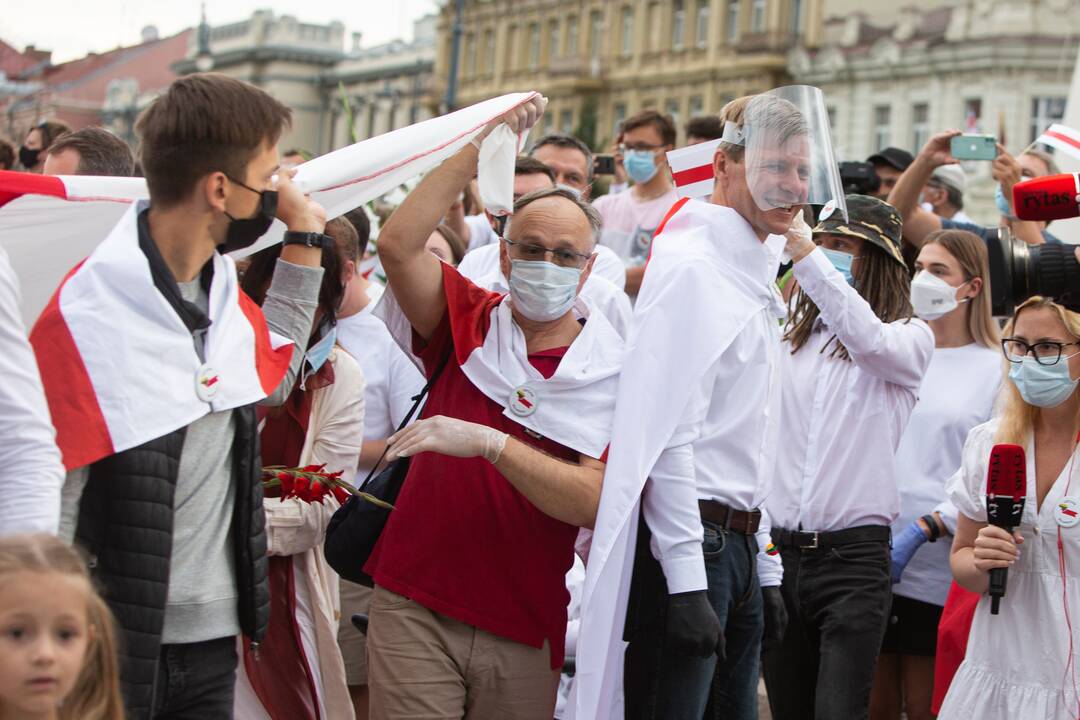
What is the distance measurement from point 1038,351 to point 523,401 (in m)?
1.97

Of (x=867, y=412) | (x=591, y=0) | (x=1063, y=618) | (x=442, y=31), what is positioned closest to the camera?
(x=1063, y=618)

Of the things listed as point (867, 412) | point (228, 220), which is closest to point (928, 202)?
point (867, 412)

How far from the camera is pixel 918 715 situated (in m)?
6.44

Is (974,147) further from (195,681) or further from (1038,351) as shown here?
(195,681)

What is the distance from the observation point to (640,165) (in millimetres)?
9359

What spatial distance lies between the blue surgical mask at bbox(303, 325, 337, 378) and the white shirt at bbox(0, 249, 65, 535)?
201cm

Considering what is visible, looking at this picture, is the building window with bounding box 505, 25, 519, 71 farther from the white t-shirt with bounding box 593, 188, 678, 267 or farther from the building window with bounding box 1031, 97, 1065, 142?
the white t-shirt with bounding box 593, 188, 678, 267

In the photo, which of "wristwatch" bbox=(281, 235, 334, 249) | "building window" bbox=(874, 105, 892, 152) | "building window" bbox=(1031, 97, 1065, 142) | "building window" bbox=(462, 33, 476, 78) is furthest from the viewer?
"building window" bbox=(462, 33, 476, 78)

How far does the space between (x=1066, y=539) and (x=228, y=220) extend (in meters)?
3.04

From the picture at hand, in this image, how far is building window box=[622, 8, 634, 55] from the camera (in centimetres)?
6138

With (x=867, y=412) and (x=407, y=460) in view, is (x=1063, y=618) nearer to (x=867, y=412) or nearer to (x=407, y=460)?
(x=867, y=412)

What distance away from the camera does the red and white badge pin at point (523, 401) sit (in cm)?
455

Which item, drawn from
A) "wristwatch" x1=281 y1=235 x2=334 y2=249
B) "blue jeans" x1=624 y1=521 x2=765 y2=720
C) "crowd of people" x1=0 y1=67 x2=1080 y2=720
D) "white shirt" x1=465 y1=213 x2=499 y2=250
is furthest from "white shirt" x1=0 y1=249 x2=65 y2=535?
"white shirt" x1=465 y1=213 x2=499 y2=250

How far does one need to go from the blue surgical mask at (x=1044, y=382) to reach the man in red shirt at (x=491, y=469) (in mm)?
1567
